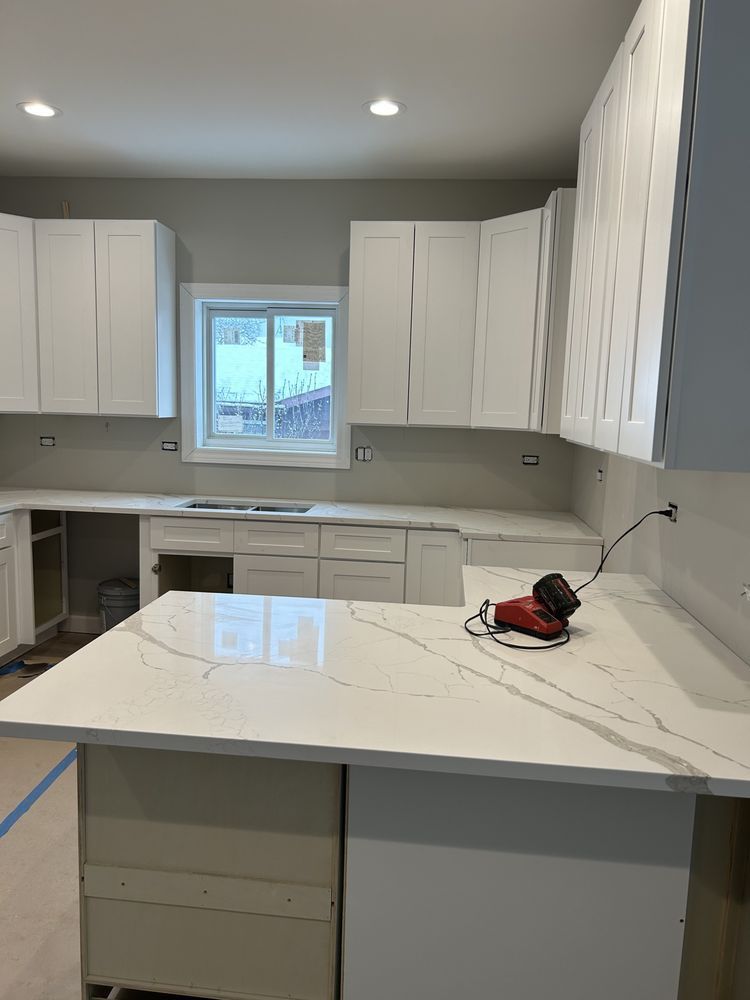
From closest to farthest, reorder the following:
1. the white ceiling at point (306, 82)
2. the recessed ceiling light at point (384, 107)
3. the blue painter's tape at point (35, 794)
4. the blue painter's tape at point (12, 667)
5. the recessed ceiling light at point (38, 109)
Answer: the white ceiling at point (306, 82), the blue painter's tape at point (35, 794), the recessed ceiling light at point (384, 107), the recessed ceiling light at point (38, 109), the blue painter's tape at point (12, 667)

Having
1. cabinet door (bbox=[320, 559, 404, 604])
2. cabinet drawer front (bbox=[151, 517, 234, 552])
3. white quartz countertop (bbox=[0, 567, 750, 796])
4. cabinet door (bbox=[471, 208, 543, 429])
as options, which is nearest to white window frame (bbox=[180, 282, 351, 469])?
cabinet drawer front (bbox=[151, 517, 234, 552])

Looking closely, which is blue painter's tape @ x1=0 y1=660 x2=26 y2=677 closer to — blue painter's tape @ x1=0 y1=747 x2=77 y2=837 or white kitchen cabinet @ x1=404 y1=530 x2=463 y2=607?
blue painter's tape @ x1=0 y1=747 x2=77 y2=837

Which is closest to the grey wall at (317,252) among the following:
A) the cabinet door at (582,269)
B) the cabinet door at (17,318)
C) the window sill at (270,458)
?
the window sill at (270,458)

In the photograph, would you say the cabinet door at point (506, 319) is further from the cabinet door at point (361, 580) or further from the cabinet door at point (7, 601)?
the cabinet door at point (7, 601)

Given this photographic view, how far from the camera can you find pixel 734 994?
138cm

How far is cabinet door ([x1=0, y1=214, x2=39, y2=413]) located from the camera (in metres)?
3.64

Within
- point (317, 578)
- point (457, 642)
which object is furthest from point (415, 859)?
point (317, 578)

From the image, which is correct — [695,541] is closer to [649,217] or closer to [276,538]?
[649,217]

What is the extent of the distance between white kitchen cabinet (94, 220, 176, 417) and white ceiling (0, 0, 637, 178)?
418 millimetres

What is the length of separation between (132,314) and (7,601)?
5.44 ft

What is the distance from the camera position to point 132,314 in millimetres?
3709

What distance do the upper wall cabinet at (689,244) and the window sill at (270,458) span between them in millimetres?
2608

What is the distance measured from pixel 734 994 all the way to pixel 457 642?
886mm

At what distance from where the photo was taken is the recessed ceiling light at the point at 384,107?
9.05 feet
